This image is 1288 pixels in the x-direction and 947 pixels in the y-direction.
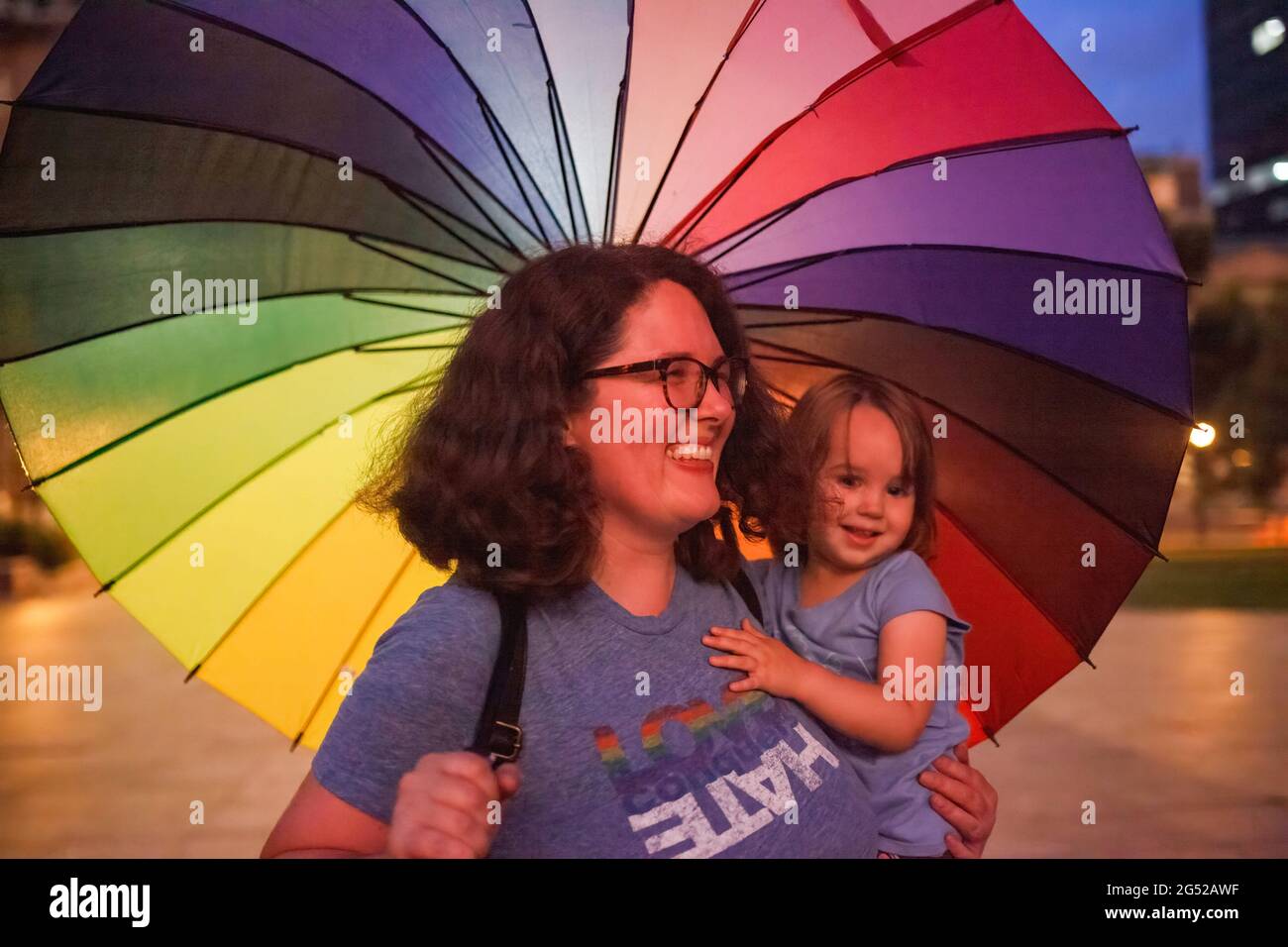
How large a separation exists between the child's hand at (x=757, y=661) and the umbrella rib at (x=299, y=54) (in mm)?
899

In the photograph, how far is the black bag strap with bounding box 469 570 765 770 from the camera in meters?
1.64

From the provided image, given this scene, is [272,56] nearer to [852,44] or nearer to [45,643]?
[852,44]

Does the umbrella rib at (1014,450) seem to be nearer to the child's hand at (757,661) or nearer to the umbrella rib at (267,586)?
the child's hand at (757,661)

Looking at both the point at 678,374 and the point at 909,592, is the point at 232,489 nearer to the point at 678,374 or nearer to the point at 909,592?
the point at 678,374

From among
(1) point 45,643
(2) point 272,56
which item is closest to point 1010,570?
(2) point 272,56

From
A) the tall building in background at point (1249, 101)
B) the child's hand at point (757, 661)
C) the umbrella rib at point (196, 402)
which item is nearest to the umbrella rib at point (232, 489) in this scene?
the umbrella rib at point (196, 402)

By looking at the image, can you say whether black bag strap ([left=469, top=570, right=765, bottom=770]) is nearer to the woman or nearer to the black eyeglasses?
the woman

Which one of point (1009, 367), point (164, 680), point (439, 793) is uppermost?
point (1009, 367)

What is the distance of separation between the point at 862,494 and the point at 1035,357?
1.55ft

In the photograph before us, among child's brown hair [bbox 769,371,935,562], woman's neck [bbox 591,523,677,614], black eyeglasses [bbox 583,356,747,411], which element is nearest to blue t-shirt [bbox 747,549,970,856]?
child's brown hair [bbox 769,371,935,562]

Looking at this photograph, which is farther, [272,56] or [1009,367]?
[1009,367]

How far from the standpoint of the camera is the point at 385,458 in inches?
87.4

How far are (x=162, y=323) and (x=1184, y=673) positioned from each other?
8431 millimetres

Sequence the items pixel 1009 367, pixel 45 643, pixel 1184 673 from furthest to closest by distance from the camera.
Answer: pixel 45 643 < pixel 1184 673 < pixel 1009 367
